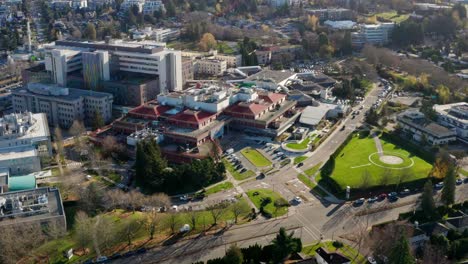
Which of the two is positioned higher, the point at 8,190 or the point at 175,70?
the point at 175,70

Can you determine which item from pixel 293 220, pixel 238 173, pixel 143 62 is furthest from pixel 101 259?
pixel 143 62

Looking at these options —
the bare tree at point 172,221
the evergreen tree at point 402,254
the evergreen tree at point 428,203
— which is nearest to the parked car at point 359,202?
the evergreen tree at point 428,203

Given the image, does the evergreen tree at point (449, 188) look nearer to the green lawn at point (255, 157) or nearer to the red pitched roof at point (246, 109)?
the green lawn at point (255, 157)

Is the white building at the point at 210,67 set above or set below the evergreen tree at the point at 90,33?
below

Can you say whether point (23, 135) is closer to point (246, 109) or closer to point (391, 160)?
point (246, 109)

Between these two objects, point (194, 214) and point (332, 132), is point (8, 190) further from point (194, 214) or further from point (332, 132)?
point (332, 132)

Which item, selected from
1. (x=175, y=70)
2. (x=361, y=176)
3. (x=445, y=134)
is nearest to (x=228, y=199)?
(x=361, y=176)
